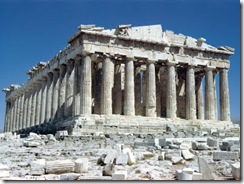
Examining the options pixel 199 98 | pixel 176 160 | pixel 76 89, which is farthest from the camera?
pixel 199 98

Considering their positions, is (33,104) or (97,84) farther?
(33,104)

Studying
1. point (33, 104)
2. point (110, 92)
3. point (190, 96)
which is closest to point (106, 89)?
point (110, 92)

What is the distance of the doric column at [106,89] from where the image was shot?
30.0m

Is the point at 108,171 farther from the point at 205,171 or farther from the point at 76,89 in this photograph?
the point at 76,89

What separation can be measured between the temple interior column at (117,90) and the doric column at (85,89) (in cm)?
336

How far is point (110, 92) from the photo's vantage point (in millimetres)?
30547

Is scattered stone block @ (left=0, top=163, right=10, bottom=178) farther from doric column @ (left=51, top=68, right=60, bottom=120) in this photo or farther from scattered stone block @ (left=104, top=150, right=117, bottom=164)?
doric column @ (left=51, top=68, right=60, bottom=120)

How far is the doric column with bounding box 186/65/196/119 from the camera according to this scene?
113ft

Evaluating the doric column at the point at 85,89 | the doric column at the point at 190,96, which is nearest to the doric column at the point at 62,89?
the doric column at the point at 85,89

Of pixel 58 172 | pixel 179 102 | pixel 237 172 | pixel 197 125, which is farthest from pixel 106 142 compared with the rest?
pixel 179 102

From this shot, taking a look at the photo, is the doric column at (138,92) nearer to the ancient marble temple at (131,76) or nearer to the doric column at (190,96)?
the ancient marble temple at (131,76)

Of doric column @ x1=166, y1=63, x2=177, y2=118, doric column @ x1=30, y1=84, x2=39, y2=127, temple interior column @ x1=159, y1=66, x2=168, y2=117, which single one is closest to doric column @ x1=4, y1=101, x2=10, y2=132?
doric column @ x1=30, y1=84, x2=39, y2=127

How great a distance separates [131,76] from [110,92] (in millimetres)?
2504

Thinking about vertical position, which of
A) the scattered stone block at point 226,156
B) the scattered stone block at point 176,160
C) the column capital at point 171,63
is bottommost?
the scattered stone block at point 176,160
